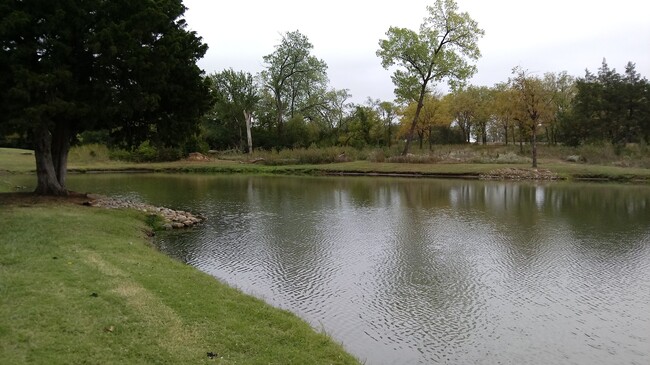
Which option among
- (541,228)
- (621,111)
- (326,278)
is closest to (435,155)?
(621,111)

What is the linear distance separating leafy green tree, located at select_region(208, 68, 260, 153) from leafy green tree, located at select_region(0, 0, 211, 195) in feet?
136

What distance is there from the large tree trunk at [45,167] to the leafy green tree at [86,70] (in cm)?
4

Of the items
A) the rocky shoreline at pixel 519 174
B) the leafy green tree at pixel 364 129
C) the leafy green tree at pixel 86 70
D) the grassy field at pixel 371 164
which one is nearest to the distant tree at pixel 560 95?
the grassy field at pixel 371 164

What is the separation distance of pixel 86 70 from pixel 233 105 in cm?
4631

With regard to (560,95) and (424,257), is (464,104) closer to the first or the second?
(560,95)

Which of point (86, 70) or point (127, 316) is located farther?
point (86, 70)

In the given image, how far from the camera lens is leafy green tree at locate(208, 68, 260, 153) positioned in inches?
2529

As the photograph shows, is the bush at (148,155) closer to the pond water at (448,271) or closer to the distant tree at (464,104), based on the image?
the pond water at (448,271)

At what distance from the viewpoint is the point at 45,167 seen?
19188 mm

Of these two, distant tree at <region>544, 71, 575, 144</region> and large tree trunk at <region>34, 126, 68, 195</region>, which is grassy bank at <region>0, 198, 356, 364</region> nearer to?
large tree trunk at <region>34, 126, 68, 195</region>

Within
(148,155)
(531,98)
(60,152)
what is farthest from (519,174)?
(148,155)

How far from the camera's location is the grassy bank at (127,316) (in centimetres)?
573

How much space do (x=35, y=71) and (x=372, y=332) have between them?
628 inches

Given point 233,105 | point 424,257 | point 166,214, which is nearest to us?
point 424,257
